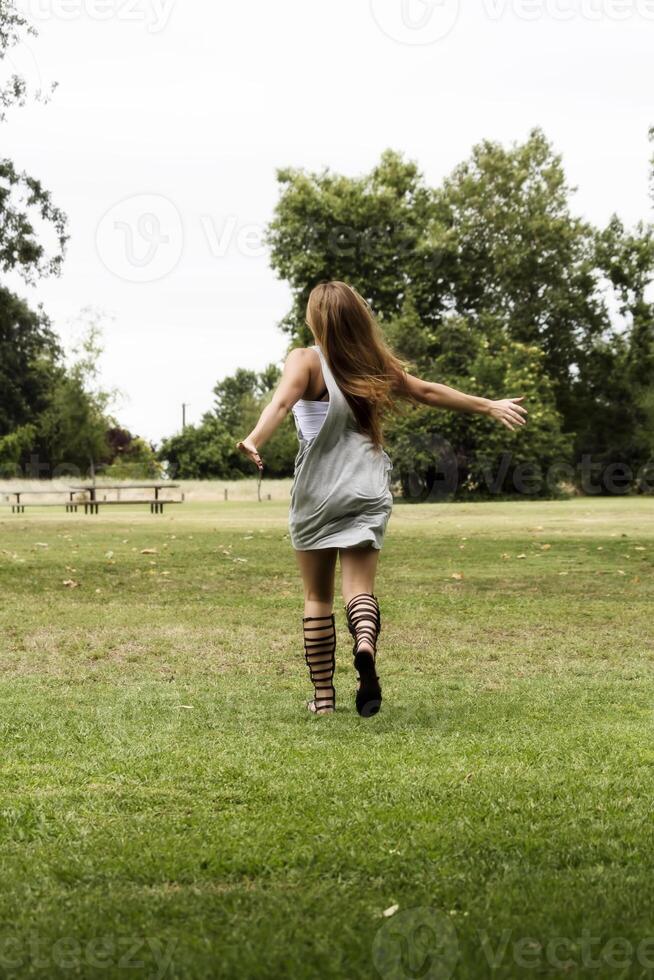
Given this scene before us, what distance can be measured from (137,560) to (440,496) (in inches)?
1320

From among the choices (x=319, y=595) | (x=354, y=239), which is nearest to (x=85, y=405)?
(x=354, y=239)

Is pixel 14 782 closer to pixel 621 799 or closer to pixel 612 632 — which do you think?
pixel 621 799

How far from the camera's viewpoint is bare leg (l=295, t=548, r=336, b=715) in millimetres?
6188

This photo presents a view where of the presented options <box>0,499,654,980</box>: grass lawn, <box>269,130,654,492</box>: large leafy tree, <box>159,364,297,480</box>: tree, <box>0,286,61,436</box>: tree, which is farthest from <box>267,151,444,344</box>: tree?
<box>0,499,654,980</box>: grass lawn

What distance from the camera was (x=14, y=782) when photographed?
466cm

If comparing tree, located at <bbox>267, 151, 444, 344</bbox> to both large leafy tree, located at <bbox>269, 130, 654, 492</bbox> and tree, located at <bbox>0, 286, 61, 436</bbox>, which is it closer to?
large leafy tree, located at <bbox>269, 130, 654, 492</bbox>

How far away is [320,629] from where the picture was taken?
6.23 m

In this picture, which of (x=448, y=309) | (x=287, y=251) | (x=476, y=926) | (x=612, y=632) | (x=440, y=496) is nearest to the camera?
(x=476, y=926)

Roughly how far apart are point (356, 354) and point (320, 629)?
1446mm

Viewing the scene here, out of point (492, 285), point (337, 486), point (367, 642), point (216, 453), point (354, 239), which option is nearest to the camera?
point (367, 642)

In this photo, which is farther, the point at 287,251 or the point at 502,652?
the point at 287,251

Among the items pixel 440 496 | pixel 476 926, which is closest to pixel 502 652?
pixel 476 926

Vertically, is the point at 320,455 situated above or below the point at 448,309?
below

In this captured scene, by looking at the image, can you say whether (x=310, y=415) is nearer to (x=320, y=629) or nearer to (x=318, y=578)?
(x=318, y=578)
